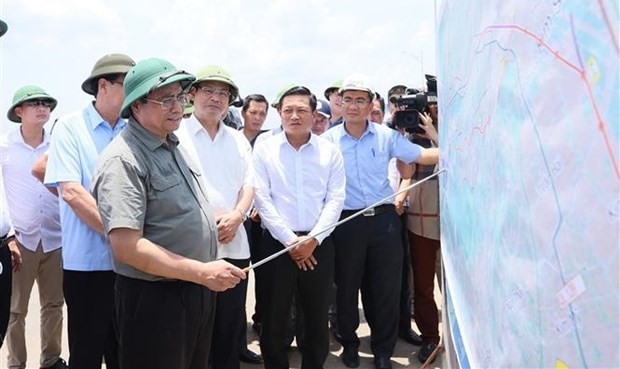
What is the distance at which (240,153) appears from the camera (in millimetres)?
3164

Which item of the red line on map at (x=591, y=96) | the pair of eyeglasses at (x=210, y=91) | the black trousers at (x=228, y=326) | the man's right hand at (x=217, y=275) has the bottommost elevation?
the black trousers at (x=228, y=326)

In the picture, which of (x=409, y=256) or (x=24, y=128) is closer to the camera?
(x=24, y=128)

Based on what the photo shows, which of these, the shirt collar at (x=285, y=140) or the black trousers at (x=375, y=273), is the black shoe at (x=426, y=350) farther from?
the shirt collar at (x=285, y=140)

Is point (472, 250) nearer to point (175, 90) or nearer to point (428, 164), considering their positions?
point (175, 90)

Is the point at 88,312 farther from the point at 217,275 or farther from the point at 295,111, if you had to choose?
the point at 295,111

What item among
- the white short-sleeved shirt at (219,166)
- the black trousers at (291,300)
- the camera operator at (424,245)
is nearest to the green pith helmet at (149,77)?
the white short-sleeved shirt at (219,166)

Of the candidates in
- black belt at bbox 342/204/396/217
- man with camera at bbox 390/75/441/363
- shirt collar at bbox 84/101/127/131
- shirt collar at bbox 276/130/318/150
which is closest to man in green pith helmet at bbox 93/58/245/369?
shirt collar at bbox 84/101/127/131

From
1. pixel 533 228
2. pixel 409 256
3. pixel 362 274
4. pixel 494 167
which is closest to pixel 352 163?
pixel 362 274

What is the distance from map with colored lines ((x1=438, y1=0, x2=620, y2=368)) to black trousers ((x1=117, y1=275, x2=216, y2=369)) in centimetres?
120

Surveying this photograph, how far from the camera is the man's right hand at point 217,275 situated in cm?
207

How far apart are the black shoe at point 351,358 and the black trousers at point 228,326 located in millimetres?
1032

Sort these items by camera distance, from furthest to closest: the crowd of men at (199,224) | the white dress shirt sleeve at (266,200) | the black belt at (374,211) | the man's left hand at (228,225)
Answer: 1. the black belt at (374,211)
2. the white dress shirt sleeve at (266,200)
3. the man's left hand at (228,225)
4. the crowd of men at (199,224)

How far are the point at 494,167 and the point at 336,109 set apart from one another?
13.0 feet

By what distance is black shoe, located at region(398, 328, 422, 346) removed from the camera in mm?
4215
